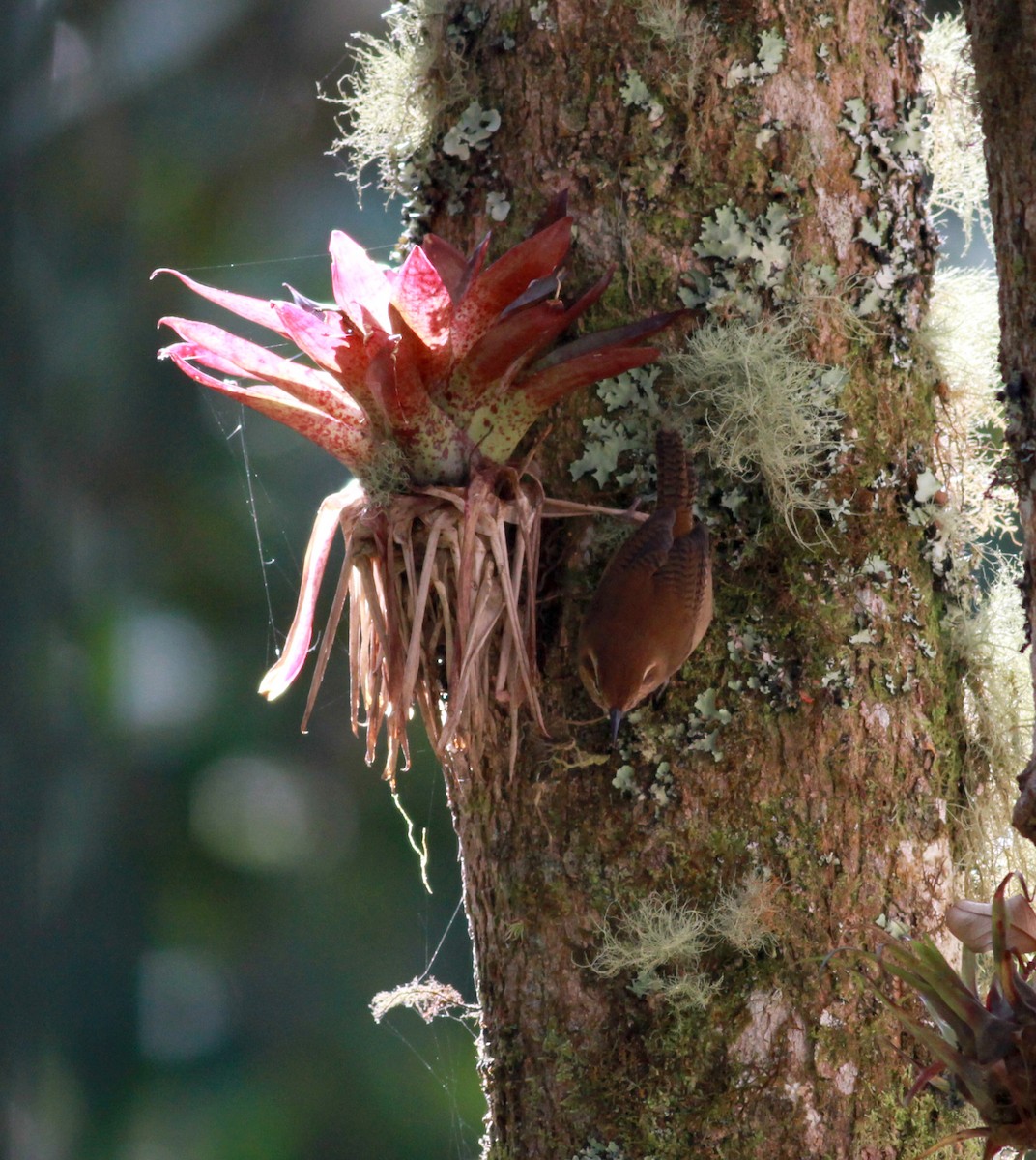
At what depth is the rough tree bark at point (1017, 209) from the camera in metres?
0.84

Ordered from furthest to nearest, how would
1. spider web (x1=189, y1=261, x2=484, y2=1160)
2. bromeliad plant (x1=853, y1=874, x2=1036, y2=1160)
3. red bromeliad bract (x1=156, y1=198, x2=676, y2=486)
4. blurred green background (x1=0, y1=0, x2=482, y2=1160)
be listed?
spider web (x1=189, y1=261, x2=484, y2=1160) < blurred green background (x1=0, y1=0, x2=482, y2=1160) < red bromeliad bract (x1=156, y1=198, x2=676, y2=486) < bromeliad plant (x1=853, y1=874, x2=1036, y2=1160)

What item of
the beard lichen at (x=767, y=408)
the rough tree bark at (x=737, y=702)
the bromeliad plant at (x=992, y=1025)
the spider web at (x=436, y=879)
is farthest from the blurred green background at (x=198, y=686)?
the bromeliad plant at (x=992, y=1025)

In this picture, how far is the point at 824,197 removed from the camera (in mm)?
1092

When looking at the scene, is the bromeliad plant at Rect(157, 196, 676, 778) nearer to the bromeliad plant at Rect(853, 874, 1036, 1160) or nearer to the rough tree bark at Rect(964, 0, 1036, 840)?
the rough tree bark at Rect(964, 0, 1036, 840)

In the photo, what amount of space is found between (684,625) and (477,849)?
31 cm

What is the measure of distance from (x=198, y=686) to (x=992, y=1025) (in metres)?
3.98

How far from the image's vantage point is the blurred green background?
402 cm

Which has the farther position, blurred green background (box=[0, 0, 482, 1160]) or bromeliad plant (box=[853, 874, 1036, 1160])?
blurred green background (box=[0, 0, 482, 1160])

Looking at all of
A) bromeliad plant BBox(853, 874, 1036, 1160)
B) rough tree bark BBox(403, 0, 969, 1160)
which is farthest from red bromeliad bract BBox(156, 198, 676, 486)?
bromeliad plant BBox(853, 874, 1036, 1160)

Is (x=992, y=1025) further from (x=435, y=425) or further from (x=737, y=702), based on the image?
(x=435, y=425)

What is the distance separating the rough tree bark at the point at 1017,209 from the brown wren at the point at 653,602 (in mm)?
256

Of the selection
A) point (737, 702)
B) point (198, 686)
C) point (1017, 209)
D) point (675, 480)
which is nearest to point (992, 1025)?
point (737, 702)

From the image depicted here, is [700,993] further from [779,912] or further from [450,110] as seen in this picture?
[450,110]

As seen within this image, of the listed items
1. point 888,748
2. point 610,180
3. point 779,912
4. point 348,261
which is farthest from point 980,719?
point 348,261
